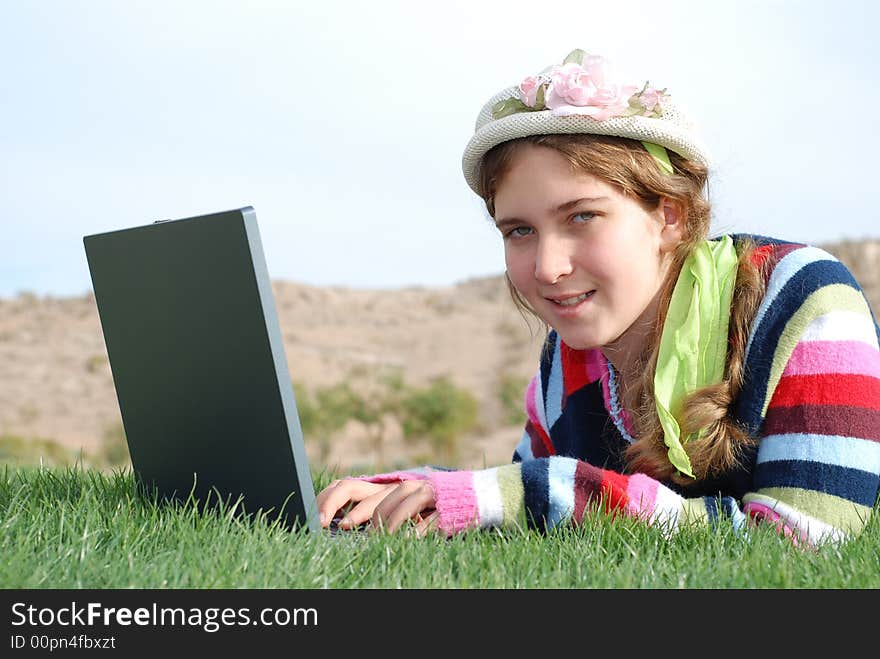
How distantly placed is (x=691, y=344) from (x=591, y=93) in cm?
74

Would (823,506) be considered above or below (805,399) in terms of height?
below

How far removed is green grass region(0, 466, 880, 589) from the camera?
1.71 meters

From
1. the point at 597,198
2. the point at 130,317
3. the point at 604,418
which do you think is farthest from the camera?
the point at 604,418

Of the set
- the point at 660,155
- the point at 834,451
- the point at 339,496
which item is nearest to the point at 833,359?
the point at 834,451

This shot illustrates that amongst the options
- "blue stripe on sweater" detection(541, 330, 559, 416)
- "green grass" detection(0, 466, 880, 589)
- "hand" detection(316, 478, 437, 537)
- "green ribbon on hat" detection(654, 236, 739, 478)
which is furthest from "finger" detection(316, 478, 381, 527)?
"blue stripe on sweater" detection(541, 330, 559, 416)

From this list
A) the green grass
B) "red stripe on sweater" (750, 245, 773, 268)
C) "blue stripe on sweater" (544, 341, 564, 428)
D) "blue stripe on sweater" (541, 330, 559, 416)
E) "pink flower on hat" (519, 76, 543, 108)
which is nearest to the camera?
the green grass

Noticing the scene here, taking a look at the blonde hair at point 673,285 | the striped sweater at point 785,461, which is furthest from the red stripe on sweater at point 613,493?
the blonde hair at point 673,285

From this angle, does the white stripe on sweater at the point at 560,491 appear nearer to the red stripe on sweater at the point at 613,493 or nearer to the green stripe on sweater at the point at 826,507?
the red stripe on sweater at the point at 613,493

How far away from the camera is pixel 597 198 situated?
2383mm

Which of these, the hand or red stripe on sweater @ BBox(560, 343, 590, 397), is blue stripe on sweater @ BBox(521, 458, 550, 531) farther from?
red stripe on sweater @ BBox(560, 343, 590, 397)

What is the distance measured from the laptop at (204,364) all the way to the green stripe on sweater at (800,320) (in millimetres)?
1226

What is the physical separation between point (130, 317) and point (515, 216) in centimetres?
102

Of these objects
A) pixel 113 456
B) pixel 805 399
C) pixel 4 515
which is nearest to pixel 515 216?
pixel 805 399
